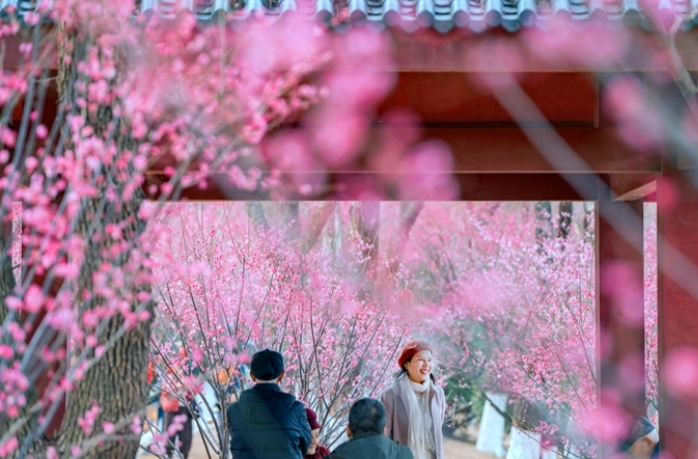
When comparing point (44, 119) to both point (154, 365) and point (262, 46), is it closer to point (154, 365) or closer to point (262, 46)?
point (262, 46)

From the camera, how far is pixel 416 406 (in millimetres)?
4742

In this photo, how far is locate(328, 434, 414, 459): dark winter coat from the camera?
133 inches

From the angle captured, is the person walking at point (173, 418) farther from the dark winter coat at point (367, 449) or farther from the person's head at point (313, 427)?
the dark winter coat at point (367, 449)

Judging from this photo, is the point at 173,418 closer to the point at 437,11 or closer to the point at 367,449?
the point at 367,449

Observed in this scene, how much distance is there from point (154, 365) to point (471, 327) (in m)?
5.96

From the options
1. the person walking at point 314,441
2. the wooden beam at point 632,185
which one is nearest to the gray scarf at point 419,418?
the person walking at point 314,441

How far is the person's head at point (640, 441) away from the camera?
4281 mm

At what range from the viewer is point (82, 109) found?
2494 millimetres

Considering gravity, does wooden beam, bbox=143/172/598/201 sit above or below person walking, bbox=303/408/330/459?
above

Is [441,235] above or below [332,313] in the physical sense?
above

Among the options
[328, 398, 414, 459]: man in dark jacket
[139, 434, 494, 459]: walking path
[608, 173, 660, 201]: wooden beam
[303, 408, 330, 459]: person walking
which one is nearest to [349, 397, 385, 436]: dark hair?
[328, 398, 414, 459]: man in dark jacket

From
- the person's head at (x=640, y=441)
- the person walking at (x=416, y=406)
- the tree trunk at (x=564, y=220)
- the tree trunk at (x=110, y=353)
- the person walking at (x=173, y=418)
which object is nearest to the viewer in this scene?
the tree trunk at (x=110, y=353)

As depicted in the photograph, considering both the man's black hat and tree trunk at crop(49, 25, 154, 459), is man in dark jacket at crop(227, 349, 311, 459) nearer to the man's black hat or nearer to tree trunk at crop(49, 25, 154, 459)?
tree trunk at crop(49, 25, 154, 459)

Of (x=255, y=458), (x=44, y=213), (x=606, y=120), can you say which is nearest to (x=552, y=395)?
(x=606, y=120)
